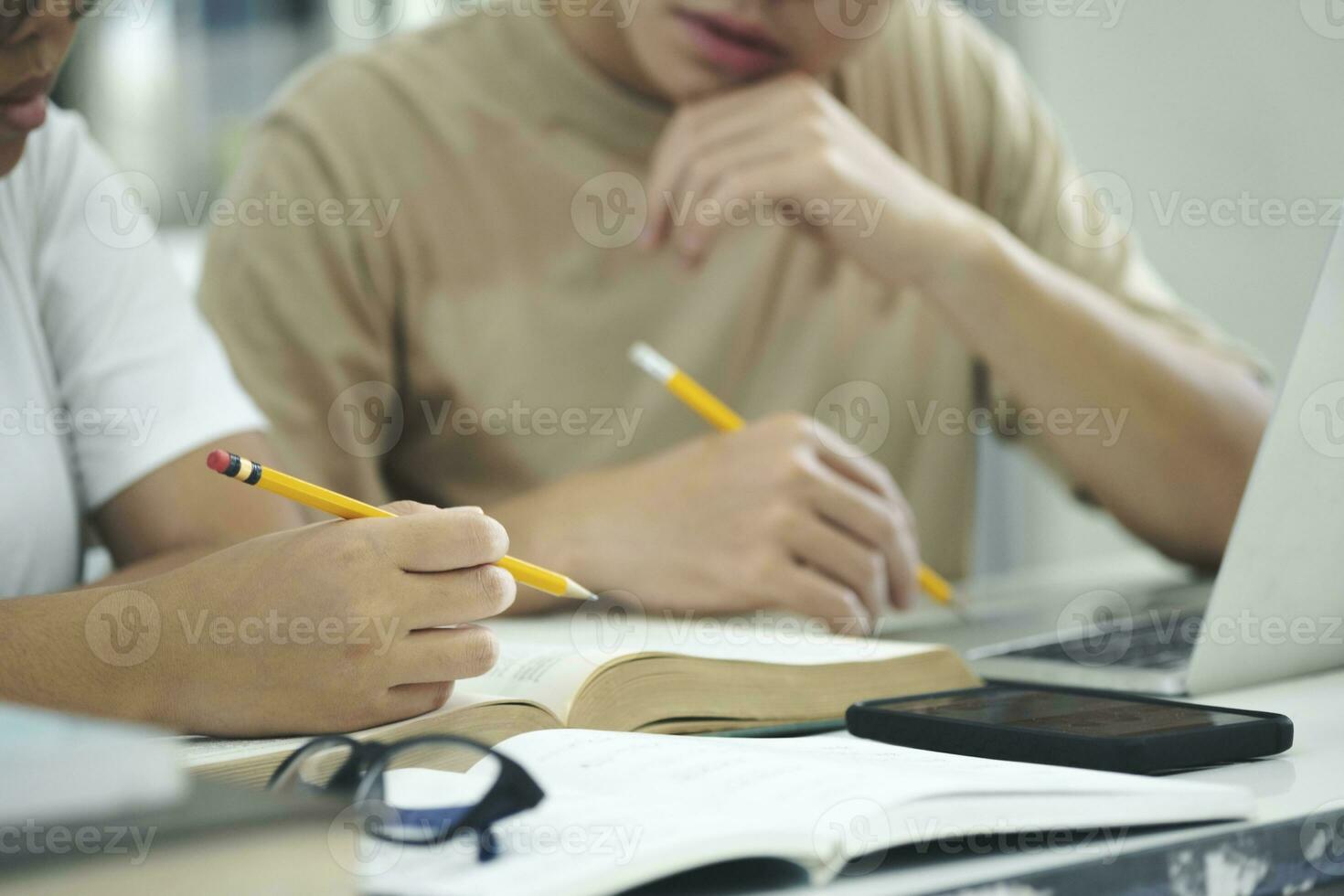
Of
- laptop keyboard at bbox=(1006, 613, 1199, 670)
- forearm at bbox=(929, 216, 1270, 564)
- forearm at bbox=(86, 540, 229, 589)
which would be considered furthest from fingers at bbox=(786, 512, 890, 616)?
forearm at bbox=(86, 540, 229, 589)

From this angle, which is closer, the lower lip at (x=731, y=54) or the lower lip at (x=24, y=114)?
the lower lip at (x=24, y=114)

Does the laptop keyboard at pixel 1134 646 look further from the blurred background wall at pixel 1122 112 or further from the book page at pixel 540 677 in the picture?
the blurred background wall at pixel 1122 112

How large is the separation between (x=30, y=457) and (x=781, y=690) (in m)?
0.49

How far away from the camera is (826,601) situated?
920mm

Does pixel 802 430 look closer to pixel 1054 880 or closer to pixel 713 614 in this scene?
pixel 713 614

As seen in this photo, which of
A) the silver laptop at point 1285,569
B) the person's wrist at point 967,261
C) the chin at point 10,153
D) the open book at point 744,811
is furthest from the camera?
the person's wrist at point 967,261

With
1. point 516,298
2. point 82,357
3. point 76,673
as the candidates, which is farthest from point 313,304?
point 76,673

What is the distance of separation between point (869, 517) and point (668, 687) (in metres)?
0.35

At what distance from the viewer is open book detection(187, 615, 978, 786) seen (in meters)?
0.55

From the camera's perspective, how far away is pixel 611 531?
39.6 inches

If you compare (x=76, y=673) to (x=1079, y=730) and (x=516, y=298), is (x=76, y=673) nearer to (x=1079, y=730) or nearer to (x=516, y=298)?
(x=1079, y=730)

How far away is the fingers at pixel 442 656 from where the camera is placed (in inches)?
21.5

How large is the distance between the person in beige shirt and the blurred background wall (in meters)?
0.38

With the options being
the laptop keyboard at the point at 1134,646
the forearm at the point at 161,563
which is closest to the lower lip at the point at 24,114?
the forearm at the point at 161,563
